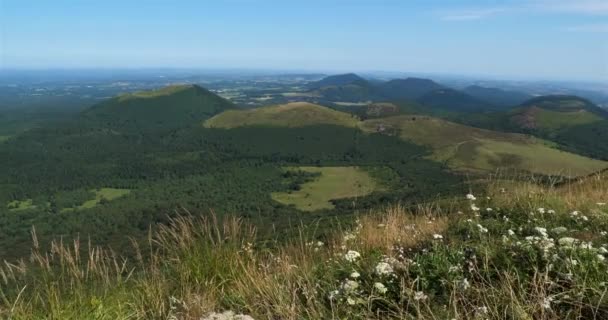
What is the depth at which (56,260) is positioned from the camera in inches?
229

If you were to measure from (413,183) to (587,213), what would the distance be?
6460 inches

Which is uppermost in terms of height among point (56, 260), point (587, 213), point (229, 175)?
point (587, 213)

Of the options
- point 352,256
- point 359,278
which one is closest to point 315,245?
point 352,256

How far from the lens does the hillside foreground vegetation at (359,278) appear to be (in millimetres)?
3760

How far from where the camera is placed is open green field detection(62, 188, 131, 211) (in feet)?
517

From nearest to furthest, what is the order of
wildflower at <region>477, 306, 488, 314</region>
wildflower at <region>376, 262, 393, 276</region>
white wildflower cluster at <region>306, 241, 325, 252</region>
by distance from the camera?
wildflower at <region>477, 306, 488, 314</region> → wildflower at <region>376, 262, 393, 276</region> → white wildflower cluster at <region>306, 241, 325, 252</region>

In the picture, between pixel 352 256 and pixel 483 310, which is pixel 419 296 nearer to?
pixel 483 310

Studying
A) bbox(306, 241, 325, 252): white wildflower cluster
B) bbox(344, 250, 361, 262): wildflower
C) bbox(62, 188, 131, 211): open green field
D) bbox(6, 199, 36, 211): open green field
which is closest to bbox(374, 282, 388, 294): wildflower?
bbox(344, 250, 361, 262): wildflower

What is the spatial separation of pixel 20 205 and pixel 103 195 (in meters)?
26.6

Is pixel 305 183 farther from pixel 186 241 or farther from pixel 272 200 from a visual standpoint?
pixel 186 241

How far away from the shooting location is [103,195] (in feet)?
566

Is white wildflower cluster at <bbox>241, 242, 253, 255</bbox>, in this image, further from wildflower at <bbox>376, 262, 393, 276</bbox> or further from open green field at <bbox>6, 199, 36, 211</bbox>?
open green field at <bbox>6, 199, 36, 211</bbox>

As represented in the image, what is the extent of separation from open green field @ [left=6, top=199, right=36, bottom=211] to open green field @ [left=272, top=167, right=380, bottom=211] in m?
83.3

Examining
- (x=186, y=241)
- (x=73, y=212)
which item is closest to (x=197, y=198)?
(x=73, y=212)
